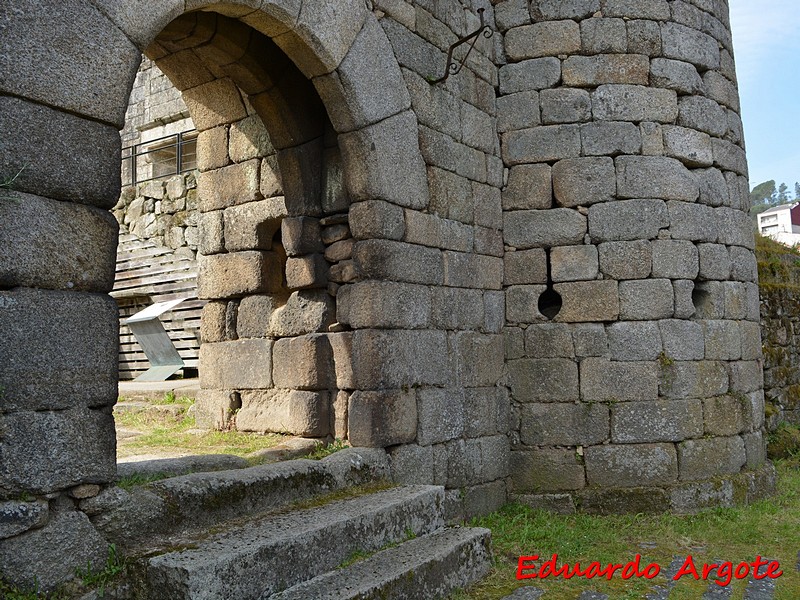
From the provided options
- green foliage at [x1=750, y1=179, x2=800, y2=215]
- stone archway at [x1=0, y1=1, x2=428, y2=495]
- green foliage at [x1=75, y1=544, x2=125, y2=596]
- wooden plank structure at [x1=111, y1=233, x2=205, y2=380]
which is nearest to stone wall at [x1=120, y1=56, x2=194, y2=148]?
wooden plank structure at [x1=111, y1=233, x2=205, y2=380]

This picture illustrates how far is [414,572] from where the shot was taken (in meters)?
4.02

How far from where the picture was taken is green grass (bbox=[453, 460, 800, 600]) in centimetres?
468

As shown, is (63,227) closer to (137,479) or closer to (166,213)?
(137,479)

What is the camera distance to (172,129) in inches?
538

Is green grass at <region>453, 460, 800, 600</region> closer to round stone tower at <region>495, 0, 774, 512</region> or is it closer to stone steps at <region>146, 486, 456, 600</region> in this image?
round stone tower at <region>495, 0, 774, 512</region>

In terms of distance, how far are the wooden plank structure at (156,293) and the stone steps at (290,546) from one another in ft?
20.0

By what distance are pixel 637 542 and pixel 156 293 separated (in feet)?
25.1

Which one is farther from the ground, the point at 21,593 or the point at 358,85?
the point at 358,85

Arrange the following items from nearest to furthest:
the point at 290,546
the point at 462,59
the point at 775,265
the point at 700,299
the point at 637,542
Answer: the point at 290,546 < the point at 637,542 < the point at 462,59 < the point at 700,299 < the point at 775,265

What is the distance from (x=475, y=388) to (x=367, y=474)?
56.4 inches

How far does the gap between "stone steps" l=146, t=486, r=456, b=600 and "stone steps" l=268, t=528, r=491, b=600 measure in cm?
7

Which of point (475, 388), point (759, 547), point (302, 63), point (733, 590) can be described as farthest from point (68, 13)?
point (759, 547)

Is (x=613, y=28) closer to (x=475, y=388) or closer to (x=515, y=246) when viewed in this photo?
(x=515, y=246)

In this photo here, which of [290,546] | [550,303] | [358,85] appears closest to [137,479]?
[290,546]
